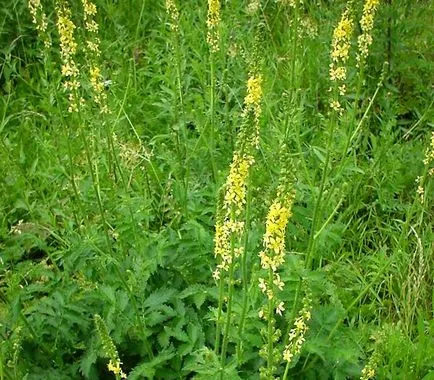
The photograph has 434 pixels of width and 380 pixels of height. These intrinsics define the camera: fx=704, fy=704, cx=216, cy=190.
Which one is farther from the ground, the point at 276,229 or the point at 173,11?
the point at 173,11

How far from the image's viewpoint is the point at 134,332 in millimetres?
3154

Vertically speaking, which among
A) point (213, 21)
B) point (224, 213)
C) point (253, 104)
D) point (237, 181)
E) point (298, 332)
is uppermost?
point (213, 21)

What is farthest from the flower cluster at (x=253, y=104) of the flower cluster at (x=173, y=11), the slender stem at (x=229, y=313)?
the flower cluster at (x=173, y=11)

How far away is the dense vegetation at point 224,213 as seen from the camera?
2.77 meters

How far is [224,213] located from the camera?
7.29 feet

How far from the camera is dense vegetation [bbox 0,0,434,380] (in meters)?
2.77

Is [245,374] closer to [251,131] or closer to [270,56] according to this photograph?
[251,131]

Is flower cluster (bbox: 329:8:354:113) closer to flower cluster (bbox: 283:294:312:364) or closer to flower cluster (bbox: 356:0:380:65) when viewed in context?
flower cluster (bbox: 356:0:380:65)

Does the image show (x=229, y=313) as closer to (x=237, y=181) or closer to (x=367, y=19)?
(x=237, y=181)

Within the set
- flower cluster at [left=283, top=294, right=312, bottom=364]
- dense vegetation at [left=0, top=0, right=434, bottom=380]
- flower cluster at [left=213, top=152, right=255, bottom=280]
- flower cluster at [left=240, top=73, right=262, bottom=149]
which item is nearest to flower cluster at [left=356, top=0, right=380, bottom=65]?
dense vegetation at [left=0, top=0, right=434, bottom=380]

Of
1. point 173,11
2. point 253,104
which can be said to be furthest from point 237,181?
point 173,11

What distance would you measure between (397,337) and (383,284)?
0.59m

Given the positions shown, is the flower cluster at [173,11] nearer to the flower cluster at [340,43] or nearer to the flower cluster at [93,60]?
the flower cluster at [93,60]

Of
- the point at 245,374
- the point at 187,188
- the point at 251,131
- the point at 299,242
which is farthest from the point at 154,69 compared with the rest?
the point at 251,131
